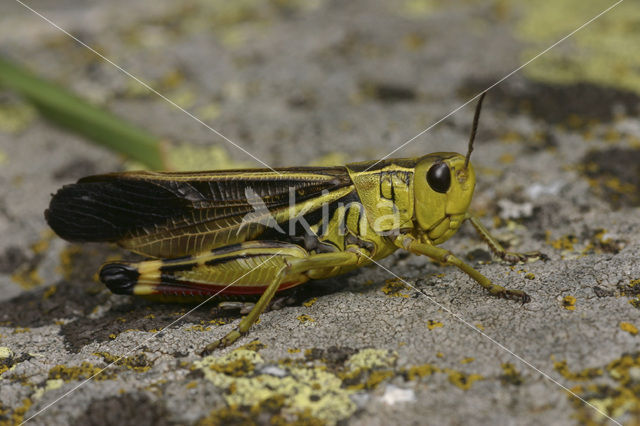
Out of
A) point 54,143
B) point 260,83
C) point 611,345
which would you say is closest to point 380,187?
point 611,345

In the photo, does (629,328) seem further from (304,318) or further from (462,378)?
(304,318)

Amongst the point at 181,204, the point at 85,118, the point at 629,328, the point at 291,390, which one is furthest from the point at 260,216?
the point at 85,118

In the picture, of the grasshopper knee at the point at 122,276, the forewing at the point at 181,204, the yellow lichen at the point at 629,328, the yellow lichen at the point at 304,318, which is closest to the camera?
Result: the yellow lichen at the point at 629,328

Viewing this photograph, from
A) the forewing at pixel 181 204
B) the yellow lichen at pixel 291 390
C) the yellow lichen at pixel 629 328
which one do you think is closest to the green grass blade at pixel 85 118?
the forewing at pixel 181 204

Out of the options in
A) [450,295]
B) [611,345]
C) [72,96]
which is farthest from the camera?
[72,96]

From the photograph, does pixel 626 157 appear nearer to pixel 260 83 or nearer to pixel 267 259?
pixel 267 259

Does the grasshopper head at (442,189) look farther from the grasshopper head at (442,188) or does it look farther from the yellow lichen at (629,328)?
the yellow lichen at (629,328)

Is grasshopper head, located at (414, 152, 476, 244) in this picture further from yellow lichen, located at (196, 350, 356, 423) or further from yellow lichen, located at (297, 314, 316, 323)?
yellow lichen, located at (196, 350, 356, 423)
